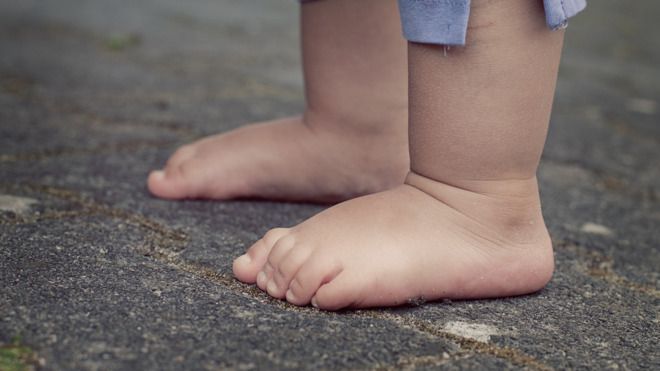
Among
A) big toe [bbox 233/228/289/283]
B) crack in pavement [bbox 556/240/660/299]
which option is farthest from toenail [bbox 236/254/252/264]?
crack in pavement [bbox 556/240/660/299]

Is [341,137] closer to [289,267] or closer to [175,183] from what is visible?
[175,183]

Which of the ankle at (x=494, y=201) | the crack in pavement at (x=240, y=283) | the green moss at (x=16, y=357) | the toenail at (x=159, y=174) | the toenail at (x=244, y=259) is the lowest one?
the crack in pavement at (x=240, y=283)

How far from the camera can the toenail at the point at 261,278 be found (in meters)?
0.92

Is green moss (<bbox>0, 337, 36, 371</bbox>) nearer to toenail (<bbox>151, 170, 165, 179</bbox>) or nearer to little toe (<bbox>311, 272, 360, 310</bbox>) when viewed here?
little toe (<bbox>311, 272, 360, 310</bbox>)

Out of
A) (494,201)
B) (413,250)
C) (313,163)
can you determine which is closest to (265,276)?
(413,250)

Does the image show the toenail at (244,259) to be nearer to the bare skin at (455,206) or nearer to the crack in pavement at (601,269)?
the bare skin at (455,206)

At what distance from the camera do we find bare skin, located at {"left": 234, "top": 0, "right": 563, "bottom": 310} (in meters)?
0.90

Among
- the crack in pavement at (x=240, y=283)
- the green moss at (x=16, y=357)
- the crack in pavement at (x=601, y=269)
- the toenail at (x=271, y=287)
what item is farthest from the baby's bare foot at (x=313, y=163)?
the green moss at (x=16, y=357)

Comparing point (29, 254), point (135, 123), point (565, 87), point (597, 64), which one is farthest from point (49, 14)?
point (29, 254)

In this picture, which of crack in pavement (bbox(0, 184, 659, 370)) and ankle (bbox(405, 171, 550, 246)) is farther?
ankle (bbox(405, 171, 550, 246))

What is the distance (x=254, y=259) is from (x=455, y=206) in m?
0.23

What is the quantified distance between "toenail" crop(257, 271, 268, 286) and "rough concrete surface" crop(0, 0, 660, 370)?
1 centimetres

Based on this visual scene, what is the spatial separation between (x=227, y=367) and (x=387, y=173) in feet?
1.98

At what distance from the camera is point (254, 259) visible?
3.08 ft
